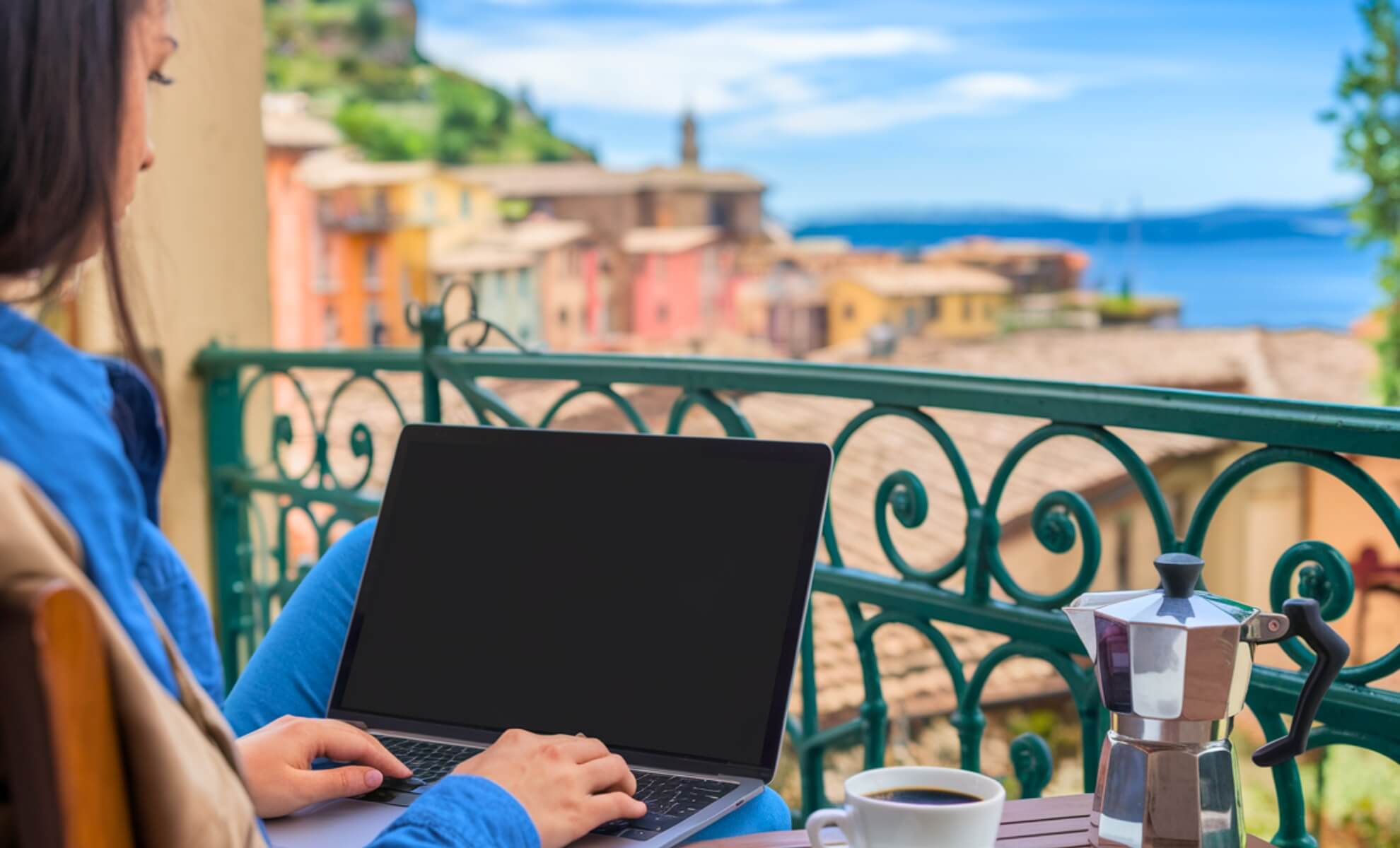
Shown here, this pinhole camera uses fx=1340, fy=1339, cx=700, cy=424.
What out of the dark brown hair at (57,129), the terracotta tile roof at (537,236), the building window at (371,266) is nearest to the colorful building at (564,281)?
the terracotta tile roof at (537,236)

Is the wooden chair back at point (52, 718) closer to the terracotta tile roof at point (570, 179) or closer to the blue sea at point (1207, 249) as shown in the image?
the terracotta tile roof at point (570, 179)

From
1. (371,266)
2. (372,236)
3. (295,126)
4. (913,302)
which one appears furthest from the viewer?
(913,302)

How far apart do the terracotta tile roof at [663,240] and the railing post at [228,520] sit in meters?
29.1

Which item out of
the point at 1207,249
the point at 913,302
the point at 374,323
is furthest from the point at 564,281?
the point at 1207,249

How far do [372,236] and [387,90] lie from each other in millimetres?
6231

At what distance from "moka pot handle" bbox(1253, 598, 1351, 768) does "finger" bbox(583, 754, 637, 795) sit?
364 millimetres

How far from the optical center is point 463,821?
0.70 metres

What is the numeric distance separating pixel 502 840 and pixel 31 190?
395 mm

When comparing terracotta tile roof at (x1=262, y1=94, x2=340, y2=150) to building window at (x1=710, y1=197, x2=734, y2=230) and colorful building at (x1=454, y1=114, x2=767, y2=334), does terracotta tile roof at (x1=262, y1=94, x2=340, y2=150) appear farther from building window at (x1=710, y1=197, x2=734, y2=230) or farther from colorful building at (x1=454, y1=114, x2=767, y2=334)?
building window at (x1=710, y1=197, x2=734, y2=230)

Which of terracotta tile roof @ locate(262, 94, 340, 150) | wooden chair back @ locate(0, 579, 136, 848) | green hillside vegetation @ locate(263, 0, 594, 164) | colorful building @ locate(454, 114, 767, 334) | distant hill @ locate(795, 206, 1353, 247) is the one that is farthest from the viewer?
distant hill @ locate(795, 206, 1353, 247)

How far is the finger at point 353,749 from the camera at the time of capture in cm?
Answer: 87

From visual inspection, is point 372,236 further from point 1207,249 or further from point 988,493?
point 988,493

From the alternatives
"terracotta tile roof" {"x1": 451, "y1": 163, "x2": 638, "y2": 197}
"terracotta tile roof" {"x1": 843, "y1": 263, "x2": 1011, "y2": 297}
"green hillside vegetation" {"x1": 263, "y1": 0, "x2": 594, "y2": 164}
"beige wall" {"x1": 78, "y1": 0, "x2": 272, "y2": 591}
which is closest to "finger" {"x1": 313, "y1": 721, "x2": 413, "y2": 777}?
"beige wall" {"x1": 78, "y1": 0, "x2": 272, "y2": 591}

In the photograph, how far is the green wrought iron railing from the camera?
3.52 ft
